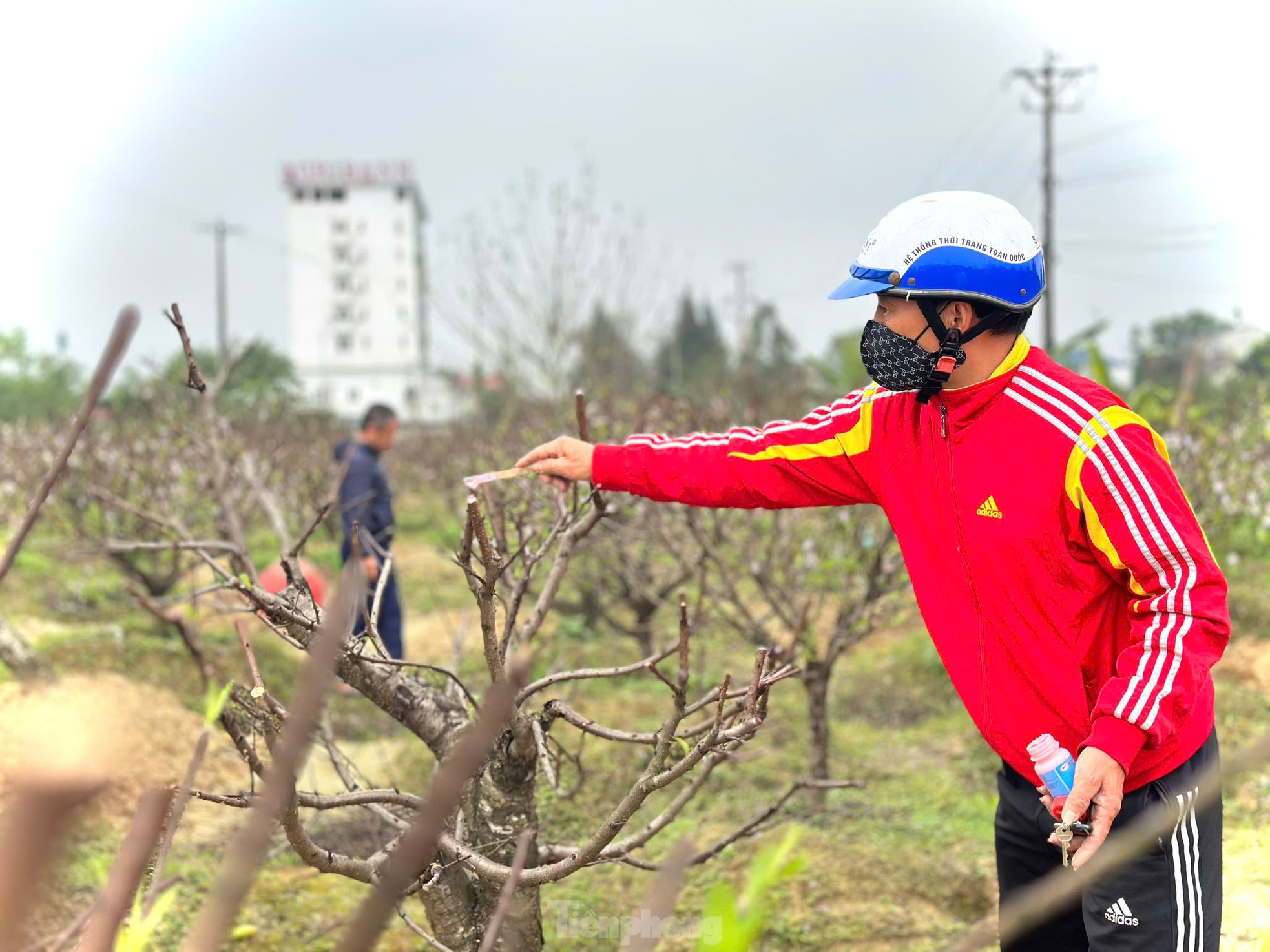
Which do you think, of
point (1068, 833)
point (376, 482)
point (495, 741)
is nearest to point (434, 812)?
point (495, 741)

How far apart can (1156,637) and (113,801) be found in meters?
4.73

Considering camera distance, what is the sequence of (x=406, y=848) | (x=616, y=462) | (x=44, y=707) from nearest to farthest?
(x=406, y=848)
(x=616, y=462)
(x=44, y=707)

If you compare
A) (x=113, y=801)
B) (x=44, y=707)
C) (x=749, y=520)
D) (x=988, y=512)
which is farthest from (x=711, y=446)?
(x=44, y=707)

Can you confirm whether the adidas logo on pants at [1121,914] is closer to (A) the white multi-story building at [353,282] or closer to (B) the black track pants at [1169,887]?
(B) the black track pants at [1169,887]

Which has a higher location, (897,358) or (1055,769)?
(897,358)

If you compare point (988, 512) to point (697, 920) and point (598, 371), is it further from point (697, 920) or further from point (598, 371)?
point (598, 371)

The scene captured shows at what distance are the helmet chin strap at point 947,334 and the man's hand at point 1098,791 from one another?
793 millimetres

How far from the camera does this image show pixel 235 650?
8188 mm

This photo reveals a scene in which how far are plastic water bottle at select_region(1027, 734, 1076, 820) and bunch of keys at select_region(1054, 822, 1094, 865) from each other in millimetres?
49

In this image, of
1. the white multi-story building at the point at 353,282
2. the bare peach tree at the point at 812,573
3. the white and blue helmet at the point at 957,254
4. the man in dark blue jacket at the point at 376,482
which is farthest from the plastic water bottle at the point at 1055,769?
the white multi-story building at the point at 353,282

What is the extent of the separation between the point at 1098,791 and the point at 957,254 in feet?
3.43

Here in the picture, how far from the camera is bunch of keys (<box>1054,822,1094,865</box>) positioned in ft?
6.41

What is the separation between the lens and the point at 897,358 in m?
2.32

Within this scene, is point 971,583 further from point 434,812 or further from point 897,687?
point 897,687
